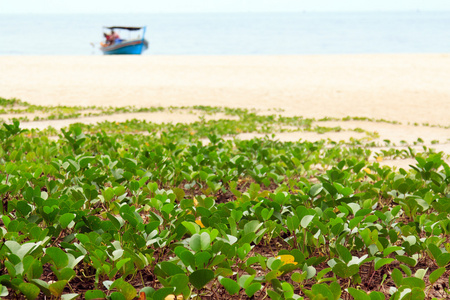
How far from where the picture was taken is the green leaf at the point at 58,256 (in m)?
2.53

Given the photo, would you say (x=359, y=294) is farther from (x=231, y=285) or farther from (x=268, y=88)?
(x=268, y=88)

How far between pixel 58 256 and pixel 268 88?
19.3 m

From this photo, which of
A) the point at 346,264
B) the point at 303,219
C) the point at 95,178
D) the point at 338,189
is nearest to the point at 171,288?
the point at 346,264

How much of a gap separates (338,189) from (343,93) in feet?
54.6

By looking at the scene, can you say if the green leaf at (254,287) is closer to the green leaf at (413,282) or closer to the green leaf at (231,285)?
the green leaf at (231,285)

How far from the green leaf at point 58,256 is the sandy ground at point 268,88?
27.1ft

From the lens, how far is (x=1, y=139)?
6.54 m

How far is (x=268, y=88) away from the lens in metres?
21.4

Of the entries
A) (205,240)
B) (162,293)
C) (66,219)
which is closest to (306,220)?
(205,240)

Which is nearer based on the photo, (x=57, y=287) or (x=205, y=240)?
(x=57, y=287)

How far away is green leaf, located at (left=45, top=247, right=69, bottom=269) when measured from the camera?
8.29ft

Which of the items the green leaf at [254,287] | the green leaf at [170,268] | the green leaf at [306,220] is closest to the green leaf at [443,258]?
the green leaf at [306,220]

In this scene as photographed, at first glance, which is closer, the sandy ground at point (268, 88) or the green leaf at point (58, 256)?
the green leaf at point (58, 256)

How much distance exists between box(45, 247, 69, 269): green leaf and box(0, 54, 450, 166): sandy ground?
8.26m
